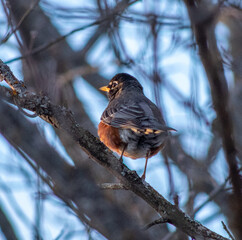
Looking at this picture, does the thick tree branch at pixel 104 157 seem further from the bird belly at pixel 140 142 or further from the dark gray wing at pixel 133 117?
the bird belly at pixel 140 142

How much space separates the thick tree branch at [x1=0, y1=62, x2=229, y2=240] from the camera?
282 cm

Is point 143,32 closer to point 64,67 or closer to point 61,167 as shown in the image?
point 61,167

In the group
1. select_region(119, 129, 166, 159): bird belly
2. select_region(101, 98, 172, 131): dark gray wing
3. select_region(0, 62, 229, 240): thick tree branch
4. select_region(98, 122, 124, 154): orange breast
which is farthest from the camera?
select_region(98, 122, 124, 154): orange breast

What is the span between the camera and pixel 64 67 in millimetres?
7438

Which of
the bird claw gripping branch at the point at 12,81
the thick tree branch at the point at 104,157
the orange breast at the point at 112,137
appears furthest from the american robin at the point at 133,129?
the bird claw gripping branch at the point at 12,81

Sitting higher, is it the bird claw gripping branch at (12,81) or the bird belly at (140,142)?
the bird belly at (140,142)

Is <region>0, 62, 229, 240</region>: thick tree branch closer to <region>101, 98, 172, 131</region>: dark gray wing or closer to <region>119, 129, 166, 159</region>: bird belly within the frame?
<region>101, 98, 172, 131</region>: dark gray wing

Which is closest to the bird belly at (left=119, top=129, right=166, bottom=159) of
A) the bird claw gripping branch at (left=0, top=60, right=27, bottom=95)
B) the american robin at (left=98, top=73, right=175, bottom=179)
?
the american robin at (left=98, top=73, right=175, bottom=179)

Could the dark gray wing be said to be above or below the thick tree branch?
above

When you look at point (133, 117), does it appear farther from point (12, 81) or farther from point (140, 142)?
point (12, 81)

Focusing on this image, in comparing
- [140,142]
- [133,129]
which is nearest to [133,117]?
[133,129]

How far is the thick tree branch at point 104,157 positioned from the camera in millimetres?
2824

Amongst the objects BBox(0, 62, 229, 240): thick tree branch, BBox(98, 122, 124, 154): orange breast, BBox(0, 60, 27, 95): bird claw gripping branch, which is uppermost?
BBox(98, 122, 124, 154): orange breast

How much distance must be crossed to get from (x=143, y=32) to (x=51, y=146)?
4.84 feet
